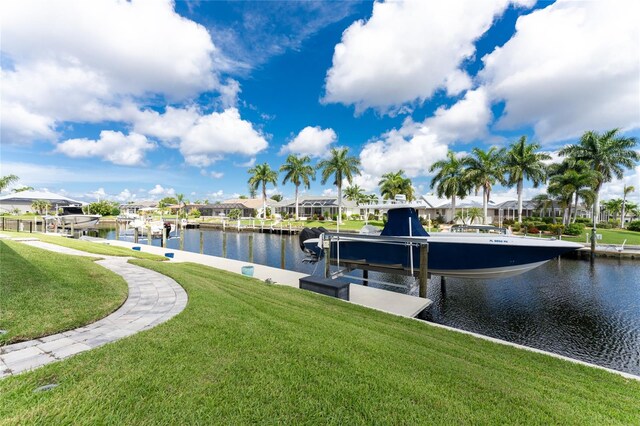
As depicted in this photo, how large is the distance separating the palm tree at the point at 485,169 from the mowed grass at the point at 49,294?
3627 centimetres

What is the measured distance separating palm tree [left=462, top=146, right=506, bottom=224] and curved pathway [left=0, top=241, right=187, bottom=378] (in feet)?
116

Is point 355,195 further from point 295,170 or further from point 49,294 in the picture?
point 49,294

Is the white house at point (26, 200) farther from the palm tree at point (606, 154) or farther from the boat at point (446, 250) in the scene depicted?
the palm tree at point (606, 154)

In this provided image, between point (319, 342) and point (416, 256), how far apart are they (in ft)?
26.3

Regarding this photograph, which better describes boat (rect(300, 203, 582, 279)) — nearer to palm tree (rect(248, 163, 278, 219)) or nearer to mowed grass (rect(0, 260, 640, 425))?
mowed grass (rect(0, 260, 640, 425))

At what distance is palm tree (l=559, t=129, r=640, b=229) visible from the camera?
32.5 m

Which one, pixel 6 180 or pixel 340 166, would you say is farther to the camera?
pixel 340 166

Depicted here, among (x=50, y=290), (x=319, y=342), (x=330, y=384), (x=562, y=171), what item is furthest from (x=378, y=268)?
(x=562, y=171)

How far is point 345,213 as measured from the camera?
59.0 meters

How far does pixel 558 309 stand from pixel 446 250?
15.2 ft

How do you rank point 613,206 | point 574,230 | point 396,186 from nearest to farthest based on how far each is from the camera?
1. point 574,230
2. point 396,186
3. point 613,206

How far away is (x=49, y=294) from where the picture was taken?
5.25 meters

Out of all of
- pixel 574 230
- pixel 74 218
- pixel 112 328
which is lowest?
pixel 574 230

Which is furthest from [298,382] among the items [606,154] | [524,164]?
[606,154]
